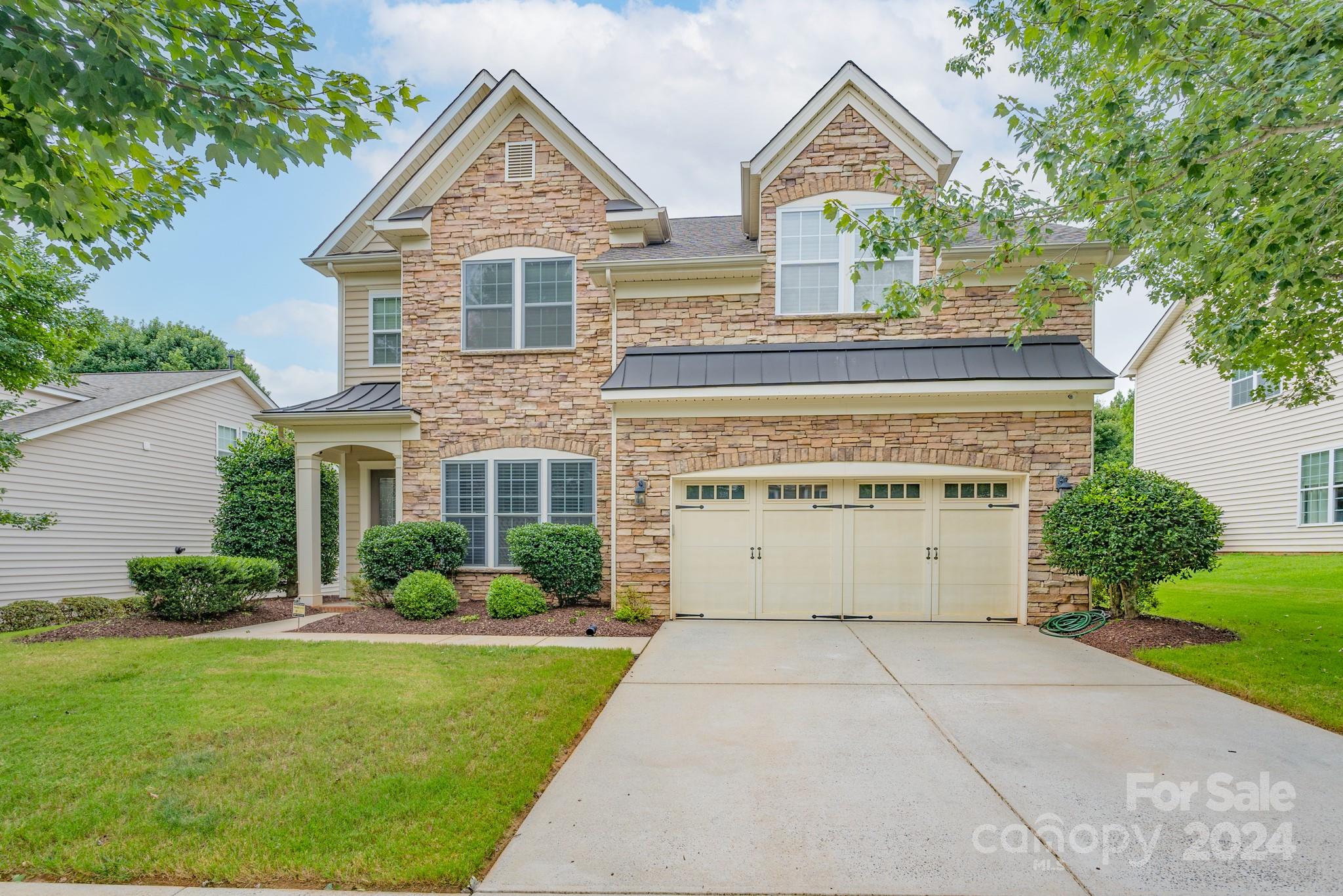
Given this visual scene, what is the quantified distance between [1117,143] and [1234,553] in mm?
16722

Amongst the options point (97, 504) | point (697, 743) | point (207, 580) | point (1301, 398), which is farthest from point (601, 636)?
point (97, 504)

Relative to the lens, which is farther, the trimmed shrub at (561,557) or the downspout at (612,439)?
the downspout at (612,439)

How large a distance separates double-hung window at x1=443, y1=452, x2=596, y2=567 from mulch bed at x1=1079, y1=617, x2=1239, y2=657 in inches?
285

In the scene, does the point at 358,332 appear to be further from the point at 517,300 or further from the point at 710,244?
the point at 710,244

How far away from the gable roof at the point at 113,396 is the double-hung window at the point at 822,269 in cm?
1407

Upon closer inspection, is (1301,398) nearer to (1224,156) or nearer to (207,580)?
(1224,156)

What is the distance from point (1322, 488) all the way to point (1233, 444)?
118 inches

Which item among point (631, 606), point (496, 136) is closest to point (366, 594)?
point (631, 606)

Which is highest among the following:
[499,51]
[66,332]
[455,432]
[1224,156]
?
[499,51]

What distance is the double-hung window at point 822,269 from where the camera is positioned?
1015cm

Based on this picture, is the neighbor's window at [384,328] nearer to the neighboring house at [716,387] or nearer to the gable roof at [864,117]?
the neighboring house at [716,387]

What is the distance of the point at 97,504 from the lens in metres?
14.0

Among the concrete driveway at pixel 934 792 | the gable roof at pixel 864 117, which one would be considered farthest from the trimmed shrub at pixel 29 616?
the gable roof at pixel 864 117

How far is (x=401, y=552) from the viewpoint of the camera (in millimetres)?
9992
